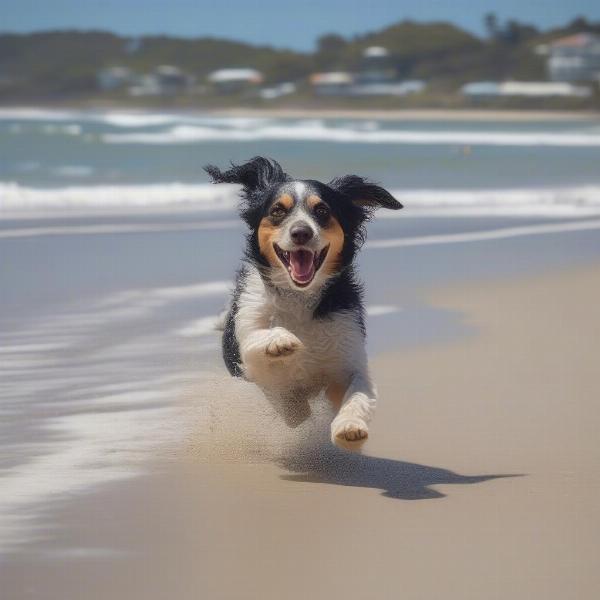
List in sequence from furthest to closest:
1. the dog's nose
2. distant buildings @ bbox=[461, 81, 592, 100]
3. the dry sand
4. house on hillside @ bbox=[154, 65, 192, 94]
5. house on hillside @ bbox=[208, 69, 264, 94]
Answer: house on hillside @ bbox=[154, 65, 192, 94] → house on hillside @ bbox=[208, 69, 264, 94] → distant buildings @ bbox=[461, 81, 592, 100] → the dog's nose → the dry sand

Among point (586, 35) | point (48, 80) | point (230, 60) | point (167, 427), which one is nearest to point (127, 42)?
point (230, 60)

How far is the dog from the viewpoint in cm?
516

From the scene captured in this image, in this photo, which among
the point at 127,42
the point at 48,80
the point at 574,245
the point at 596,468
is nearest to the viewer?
the point at 596,468

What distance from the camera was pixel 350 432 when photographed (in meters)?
4.75

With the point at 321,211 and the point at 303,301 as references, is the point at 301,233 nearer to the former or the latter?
the point at 321,211

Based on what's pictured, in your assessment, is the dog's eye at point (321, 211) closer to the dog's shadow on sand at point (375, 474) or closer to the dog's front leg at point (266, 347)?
the dog's front leg at point (266, 347)

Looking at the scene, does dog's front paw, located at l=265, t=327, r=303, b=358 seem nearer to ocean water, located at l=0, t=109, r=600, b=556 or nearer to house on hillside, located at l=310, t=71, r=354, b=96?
ocean water, located at l=0, t=109, r=600, b=556

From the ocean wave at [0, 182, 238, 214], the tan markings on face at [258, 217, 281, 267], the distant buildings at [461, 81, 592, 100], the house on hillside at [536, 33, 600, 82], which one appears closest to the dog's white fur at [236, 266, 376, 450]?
the tan markings on face at [258, 217, 281, 267]

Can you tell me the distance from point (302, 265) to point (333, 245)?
0.55 ft

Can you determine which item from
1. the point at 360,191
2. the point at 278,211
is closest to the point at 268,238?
the point at 278,211

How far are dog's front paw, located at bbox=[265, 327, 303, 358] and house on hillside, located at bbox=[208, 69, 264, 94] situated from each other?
97343 millimetres

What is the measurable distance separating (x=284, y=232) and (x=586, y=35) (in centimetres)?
11269

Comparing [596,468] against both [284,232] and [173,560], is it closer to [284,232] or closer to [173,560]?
[284,232]

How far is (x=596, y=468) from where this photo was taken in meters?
4.97
